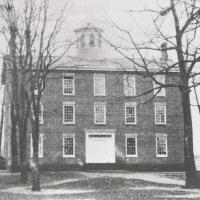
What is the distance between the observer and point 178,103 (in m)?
40.5

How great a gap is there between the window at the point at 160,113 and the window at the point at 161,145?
1.28 metres

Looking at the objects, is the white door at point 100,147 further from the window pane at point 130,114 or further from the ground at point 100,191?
the ground at point 100,191

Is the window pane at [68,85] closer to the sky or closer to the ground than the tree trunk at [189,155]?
closer to the sky

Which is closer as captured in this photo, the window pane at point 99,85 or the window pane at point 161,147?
the window pane at point 99,85

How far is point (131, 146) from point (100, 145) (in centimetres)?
257

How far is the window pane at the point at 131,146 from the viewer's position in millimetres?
39156

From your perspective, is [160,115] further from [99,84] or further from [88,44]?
[88,44]

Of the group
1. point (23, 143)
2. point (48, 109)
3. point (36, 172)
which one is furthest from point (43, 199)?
point (48, 109)

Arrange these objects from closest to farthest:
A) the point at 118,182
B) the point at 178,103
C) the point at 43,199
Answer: the point at 43,199 → the point at 118,182 → the point at 178,103

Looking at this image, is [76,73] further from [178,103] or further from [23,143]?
[23,143]

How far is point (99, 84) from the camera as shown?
130ft

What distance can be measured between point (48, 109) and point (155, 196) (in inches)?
833

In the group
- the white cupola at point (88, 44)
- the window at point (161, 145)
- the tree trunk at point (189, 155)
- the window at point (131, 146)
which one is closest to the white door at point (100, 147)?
the window at point (131, 146)

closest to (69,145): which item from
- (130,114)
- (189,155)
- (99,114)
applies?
(99,114)
